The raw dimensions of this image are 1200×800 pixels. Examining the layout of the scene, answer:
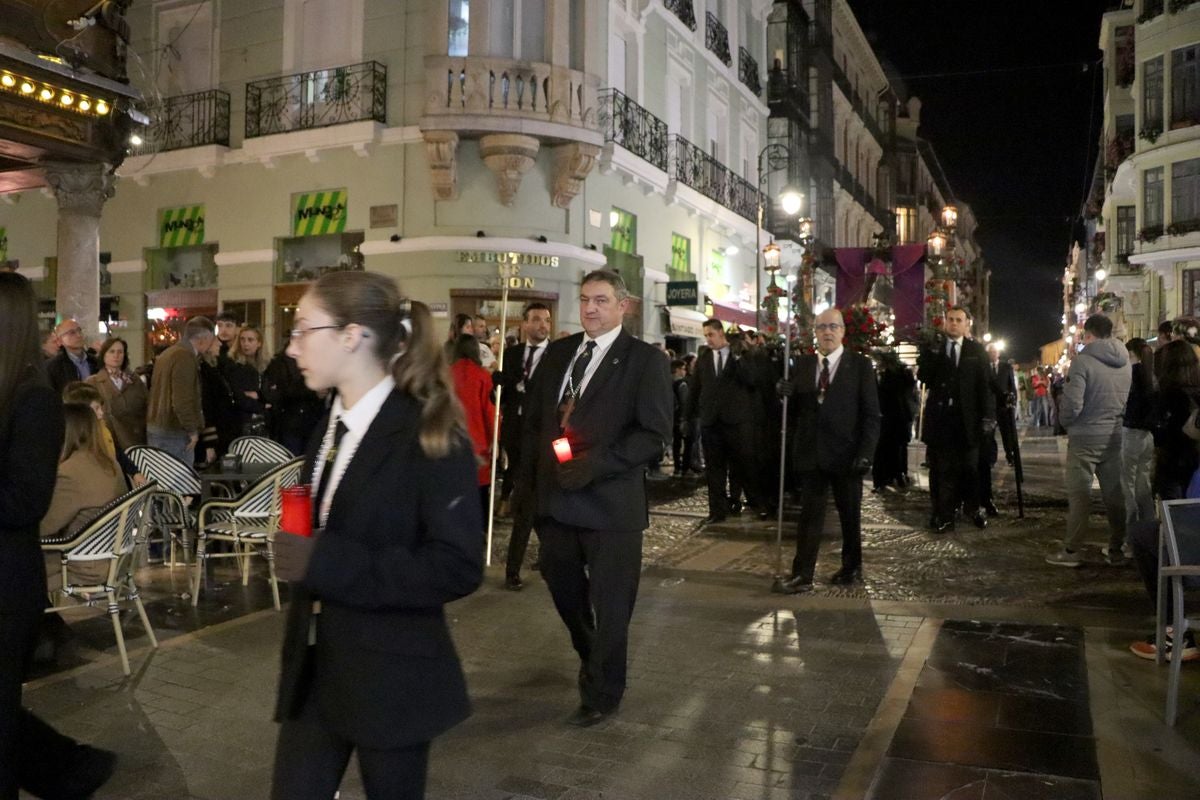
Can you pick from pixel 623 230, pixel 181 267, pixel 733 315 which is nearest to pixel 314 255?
pixel 181 267

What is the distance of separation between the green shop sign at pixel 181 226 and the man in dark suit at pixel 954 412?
16124mm

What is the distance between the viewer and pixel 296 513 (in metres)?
Answer: 2.26

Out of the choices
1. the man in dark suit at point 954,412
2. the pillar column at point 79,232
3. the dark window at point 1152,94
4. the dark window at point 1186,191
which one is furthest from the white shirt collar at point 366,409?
the dark window at point 1152,94

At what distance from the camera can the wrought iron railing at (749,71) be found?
28.7 m

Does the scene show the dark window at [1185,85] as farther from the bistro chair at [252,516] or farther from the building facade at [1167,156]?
the bistro chair at [252,516]

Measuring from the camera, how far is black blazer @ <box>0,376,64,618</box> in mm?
2877

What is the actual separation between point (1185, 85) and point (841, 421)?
2808cm

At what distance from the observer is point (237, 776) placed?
4125mm

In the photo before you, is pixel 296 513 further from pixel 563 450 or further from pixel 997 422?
pixel 997 422

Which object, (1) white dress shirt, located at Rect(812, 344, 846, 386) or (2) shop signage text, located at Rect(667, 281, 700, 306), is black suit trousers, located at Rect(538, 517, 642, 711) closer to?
(1) white dress shirt, located at Rect(812, 344, 846, 386)

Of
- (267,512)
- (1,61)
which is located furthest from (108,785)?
(1,61)

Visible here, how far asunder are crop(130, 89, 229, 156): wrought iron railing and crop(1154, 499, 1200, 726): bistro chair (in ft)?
64.1

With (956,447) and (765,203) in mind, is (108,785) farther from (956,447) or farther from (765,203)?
(765,203)

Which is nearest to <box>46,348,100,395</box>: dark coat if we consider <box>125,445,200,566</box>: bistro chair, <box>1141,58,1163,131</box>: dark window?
<box>125,445,200,566</box>: bistro chair
